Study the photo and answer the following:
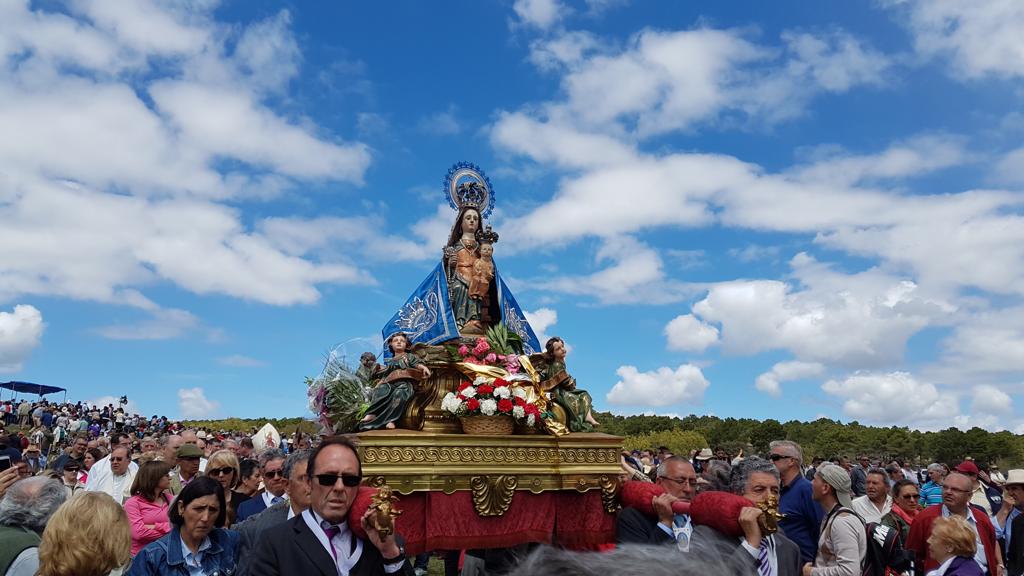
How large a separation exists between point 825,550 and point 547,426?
2733 millimetres

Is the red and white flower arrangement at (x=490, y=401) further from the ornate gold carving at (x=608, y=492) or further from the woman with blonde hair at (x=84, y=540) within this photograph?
the woman with blonde hair at (x=84, y=540)

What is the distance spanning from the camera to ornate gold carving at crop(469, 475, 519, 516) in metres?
6.45

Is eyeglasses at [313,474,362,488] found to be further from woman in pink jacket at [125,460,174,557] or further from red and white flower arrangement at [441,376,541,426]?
red and white flower arrangement at [441,376,541,426]

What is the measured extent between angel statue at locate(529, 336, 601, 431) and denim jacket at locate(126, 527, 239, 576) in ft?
12.6

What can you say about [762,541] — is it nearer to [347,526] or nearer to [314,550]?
[347,526]

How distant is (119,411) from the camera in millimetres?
40094

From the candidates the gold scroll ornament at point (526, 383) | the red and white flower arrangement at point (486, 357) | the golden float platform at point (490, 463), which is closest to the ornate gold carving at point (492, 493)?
the golden float platform at point (490, 463)

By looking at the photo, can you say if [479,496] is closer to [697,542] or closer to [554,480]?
[554,480]

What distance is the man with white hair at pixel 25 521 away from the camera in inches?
155

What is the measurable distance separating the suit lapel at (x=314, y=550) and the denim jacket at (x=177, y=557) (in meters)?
1.19

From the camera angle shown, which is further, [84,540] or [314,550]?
[84,540]

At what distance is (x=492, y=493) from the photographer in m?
6.54

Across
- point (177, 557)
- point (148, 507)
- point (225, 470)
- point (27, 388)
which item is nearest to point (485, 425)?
point (225, 470)

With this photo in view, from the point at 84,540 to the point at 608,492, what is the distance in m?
4.73
